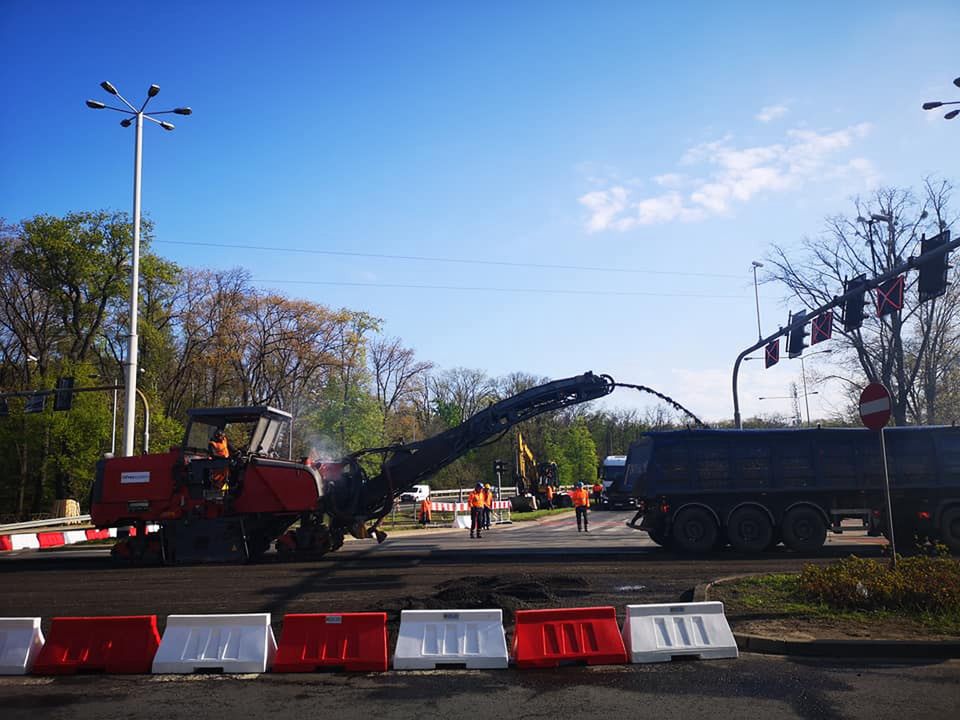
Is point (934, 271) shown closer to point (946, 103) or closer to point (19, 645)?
point (946, 103)

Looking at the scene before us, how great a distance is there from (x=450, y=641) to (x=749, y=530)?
10931 millimetres

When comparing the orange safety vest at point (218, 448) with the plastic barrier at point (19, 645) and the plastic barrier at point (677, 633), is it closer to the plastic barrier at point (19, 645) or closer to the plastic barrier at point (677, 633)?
the plastic barrier at point (19, 645)

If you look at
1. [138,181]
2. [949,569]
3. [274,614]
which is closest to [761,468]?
[949,569]

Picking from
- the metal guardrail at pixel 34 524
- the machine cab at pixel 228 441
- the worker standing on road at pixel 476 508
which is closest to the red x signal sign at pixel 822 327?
the worker standing on road at pixel 476 508

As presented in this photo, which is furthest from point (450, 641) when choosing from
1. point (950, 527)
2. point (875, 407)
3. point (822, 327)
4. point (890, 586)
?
point (822, 327)

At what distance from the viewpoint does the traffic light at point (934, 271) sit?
16.4 m

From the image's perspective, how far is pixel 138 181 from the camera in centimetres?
2522

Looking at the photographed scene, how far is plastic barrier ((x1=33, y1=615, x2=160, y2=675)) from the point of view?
7.52 metres

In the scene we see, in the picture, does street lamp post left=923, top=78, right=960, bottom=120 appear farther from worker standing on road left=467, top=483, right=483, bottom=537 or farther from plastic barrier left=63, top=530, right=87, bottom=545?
plastic barrier left=63, top=530, right=87, bottom=545

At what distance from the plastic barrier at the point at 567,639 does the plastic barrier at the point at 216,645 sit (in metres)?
2.47

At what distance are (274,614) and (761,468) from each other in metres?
11.1

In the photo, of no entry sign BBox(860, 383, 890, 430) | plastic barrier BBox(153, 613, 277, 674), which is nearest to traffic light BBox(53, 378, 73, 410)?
plastic barrier BBox(153, 613, 277, 674)

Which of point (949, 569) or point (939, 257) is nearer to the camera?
point (949, 569)

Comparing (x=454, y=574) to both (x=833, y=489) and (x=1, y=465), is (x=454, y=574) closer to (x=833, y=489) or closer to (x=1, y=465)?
(x=833, y=489)
